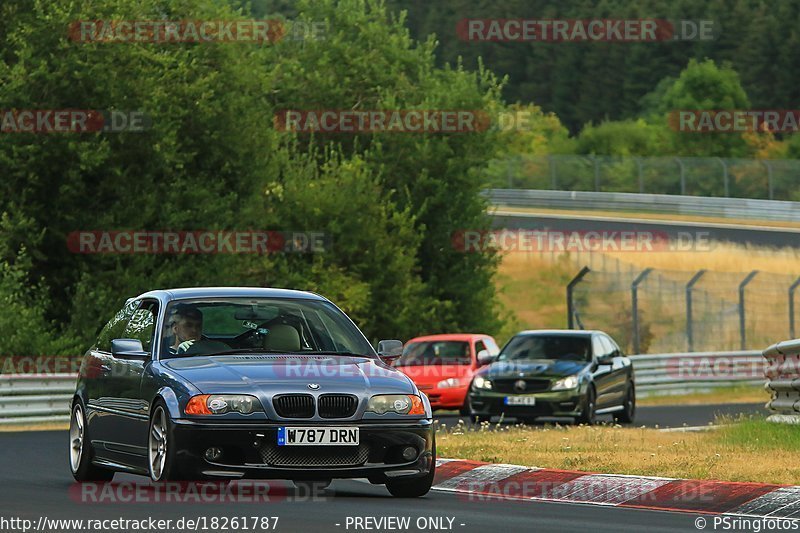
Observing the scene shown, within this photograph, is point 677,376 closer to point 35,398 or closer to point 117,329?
point 35,398

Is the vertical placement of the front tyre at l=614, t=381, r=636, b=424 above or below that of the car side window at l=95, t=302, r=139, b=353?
below

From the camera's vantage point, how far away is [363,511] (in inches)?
459

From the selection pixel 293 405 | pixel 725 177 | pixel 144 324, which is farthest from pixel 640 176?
pixel 293 405

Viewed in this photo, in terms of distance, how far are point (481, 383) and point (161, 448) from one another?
1366 centimetres

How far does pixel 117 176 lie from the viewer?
3675 centimetres

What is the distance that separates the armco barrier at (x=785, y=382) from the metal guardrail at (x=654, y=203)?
48.3 m

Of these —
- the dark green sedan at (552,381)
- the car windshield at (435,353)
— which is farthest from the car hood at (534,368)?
the car windshield at (435,353)

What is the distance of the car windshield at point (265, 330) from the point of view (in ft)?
43.6

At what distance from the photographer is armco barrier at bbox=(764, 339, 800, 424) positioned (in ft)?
60.8

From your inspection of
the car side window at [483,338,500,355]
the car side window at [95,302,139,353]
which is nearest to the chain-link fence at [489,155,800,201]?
the car side window at [483,338,500,355]

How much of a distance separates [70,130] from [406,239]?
12.8 metres

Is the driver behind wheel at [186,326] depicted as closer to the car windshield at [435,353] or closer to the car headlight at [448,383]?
the car headlight at [448,383]

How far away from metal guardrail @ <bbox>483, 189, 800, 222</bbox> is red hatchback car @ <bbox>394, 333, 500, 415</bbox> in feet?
116

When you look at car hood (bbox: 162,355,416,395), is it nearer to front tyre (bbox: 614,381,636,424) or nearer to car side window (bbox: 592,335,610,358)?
car side window (bbox: 592,335,610,358)
